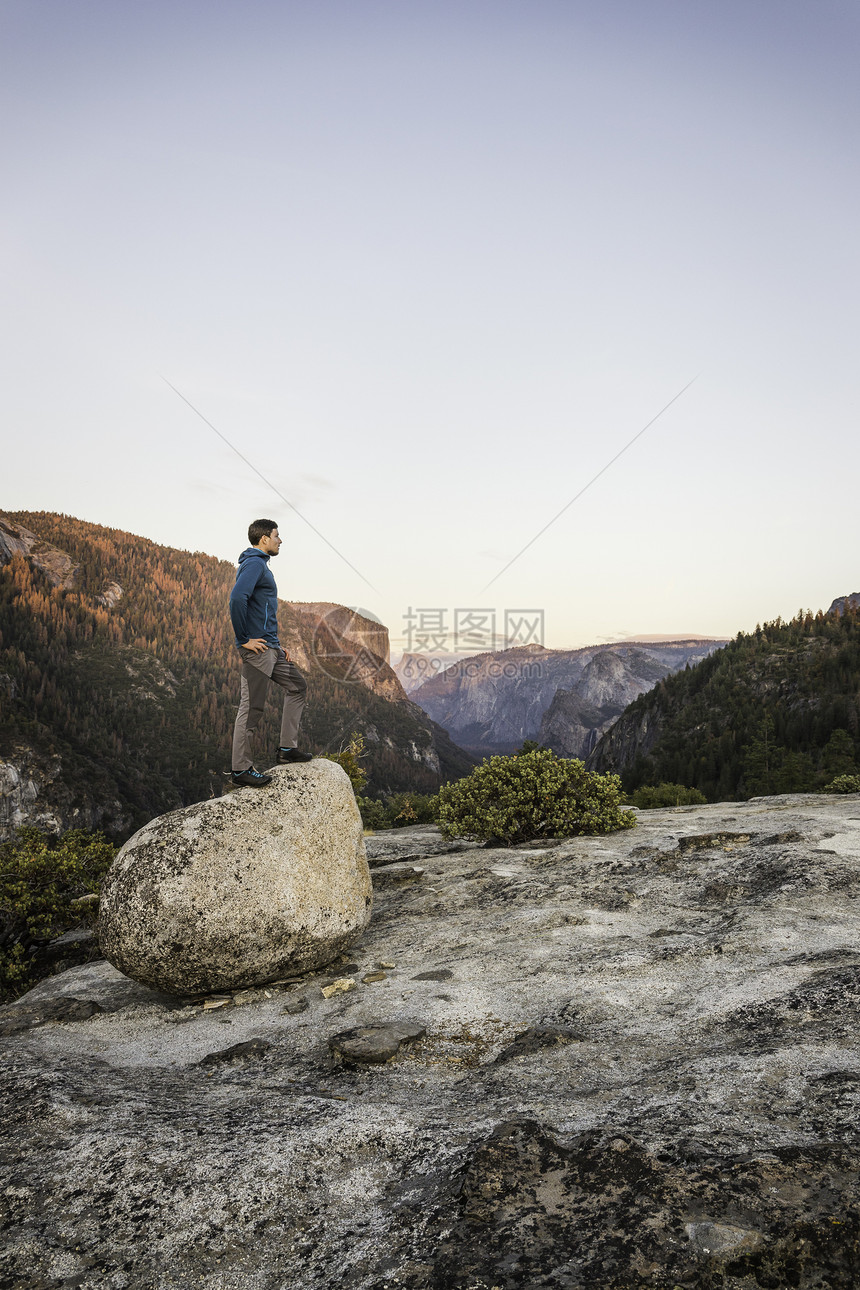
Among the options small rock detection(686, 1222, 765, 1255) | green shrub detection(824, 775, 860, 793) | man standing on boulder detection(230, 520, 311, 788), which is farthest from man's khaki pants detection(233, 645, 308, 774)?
green shrub detection(824, 775, 860, 793)

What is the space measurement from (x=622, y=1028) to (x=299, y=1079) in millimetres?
2967

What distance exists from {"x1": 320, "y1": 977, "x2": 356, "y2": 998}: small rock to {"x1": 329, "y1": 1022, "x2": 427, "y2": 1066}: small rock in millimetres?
1558

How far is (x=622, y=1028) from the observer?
6.03 meters

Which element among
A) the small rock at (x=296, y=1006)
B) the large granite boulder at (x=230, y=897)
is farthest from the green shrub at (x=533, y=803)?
the small rock at (x=296, y=1006)

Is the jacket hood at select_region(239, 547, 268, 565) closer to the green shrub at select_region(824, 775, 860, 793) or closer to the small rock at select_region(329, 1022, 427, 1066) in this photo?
the small rock at select_region(329, 1022, 427, 1066)

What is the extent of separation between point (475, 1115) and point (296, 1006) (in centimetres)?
420

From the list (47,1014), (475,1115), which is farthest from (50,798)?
(475,1115)

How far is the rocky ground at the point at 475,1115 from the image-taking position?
3043 millimetres

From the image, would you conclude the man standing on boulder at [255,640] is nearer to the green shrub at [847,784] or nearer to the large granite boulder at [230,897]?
the large granite boulder at [230,897]

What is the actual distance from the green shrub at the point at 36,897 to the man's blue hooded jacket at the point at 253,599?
366 inches

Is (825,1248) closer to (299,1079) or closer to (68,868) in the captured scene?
(299,1079)

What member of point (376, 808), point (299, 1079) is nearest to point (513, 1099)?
point (299, 1079)

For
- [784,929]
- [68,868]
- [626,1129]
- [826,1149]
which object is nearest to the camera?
[826,1149]

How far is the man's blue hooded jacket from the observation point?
9516 millimetres
